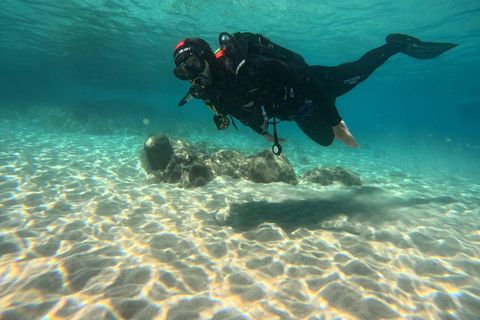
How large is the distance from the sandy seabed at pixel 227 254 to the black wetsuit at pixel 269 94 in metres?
2.15

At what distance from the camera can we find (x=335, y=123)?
4922mm

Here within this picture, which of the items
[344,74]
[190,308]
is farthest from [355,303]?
[344,74]

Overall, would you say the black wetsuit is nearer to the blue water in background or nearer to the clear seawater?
the clear seawater

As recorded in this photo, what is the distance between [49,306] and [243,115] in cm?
377

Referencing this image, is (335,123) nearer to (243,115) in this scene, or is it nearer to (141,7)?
(243,115)

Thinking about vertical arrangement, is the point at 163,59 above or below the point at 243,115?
above

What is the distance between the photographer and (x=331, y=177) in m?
8.37

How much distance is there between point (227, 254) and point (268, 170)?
4540 millimetres

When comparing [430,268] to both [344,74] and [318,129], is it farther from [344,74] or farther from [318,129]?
[344,74]

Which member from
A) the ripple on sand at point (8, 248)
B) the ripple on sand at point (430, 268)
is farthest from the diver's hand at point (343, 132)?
the ripple on sand at point (8, 248)

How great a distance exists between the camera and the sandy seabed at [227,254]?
2369 mm

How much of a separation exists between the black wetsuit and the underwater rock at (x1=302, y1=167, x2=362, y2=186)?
3.04 meters

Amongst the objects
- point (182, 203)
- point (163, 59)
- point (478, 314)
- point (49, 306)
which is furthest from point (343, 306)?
point (163, 59)

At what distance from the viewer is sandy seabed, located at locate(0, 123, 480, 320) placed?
2.37m
